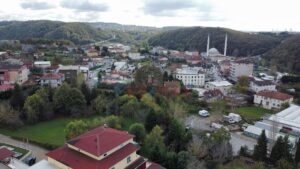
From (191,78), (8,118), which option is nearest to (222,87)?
(191,78)

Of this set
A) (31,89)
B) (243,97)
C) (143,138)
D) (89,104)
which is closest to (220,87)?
(243,97)

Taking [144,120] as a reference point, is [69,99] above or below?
above

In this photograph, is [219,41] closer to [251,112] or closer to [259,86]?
[259,86]

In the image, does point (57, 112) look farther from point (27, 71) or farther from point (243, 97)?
point (243, 97)

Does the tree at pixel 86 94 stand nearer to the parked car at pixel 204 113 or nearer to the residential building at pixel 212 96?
the parked car at pixel 204 113

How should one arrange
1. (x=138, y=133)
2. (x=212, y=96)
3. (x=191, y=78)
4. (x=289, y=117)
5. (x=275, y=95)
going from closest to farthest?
(x=138, y=133) < (x=289, y=117) < (x=275, y=95) < (x=212, y=96) < (x=191, y=78)

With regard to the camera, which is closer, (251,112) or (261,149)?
(261,149)

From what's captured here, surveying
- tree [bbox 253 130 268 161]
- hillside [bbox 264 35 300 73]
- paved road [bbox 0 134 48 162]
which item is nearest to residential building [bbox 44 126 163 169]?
paved road [bbox 0 134 48 162]

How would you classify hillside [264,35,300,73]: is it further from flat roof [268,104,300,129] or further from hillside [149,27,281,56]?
flat roof [268,104,300,129]
